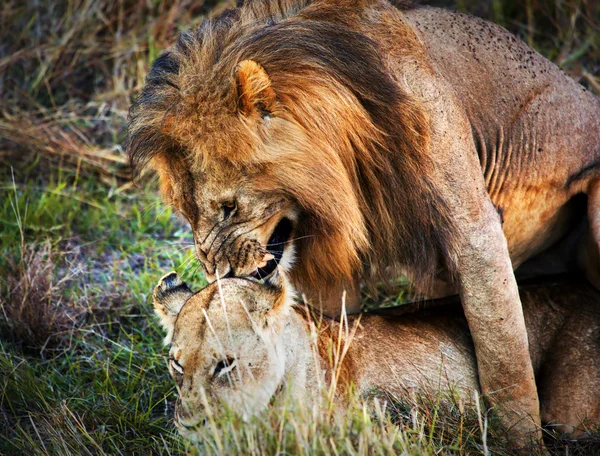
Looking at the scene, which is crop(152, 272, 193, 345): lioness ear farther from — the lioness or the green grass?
the green grass

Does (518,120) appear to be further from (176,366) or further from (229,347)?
(176,366)

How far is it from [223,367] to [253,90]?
0.81 metres

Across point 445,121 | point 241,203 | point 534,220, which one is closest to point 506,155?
point 534,220

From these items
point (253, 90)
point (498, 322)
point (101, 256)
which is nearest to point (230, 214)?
point (253, 90)

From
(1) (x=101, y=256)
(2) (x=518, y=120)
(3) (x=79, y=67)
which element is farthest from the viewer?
(3) (x=79, y=67)

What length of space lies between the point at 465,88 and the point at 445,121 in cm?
32

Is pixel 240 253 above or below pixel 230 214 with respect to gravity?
below

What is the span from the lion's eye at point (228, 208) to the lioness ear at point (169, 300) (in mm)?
275

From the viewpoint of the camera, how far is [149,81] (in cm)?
293

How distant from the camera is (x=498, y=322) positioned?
3.02 meters

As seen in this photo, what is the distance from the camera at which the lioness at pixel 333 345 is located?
2.55m

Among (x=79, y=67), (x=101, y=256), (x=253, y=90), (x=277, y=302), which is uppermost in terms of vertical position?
(x=253, y=90)

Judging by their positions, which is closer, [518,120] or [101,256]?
[518,120]

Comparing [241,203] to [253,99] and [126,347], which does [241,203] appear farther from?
[126,347]
